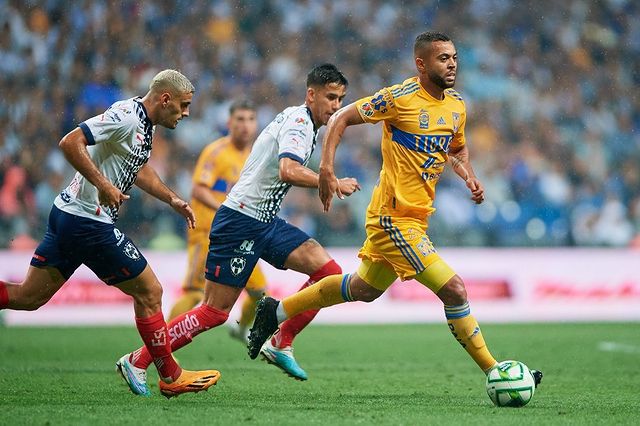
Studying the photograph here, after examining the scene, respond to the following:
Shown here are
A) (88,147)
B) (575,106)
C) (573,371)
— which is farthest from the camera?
(575,106)

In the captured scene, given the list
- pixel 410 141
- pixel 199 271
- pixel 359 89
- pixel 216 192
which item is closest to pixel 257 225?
pixel 410 141

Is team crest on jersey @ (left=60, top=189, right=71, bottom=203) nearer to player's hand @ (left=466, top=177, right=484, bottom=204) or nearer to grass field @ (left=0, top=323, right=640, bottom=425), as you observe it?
grass field @ (left=0, top=323, right=640, bottom=425)

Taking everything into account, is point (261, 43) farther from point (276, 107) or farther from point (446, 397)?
point (446, 397)

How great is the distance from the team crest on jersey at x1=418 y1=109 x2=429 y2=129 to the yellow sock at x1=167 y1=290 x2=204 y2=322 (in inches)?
164

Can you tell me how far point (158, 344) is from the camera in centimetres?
720

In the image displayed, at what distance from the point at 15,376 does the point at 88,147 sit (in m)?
2.66

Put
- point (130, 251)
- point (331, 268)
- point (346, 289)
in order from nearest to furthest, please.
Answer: point (130, 251) < point (346, 289) < point (331, 268)

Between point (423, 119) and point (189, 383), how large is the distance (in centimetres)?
249

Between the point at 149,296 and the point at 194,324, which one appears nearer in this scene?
the point at 149,296

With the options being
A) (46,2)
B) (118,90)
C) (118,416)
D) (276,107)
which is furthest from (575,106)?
(118,416)

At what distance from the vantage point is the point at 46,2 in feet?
61.2

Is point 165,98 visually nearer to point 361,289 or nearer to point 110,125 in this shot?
point 110,125

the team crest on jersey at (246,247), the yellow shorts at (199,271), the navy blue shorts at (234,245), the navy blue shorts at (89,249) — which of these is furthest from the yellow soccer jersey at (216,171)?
the navy blue shorts at (89,249)

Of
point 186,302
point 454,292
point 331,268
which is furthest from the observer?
point 186,302
